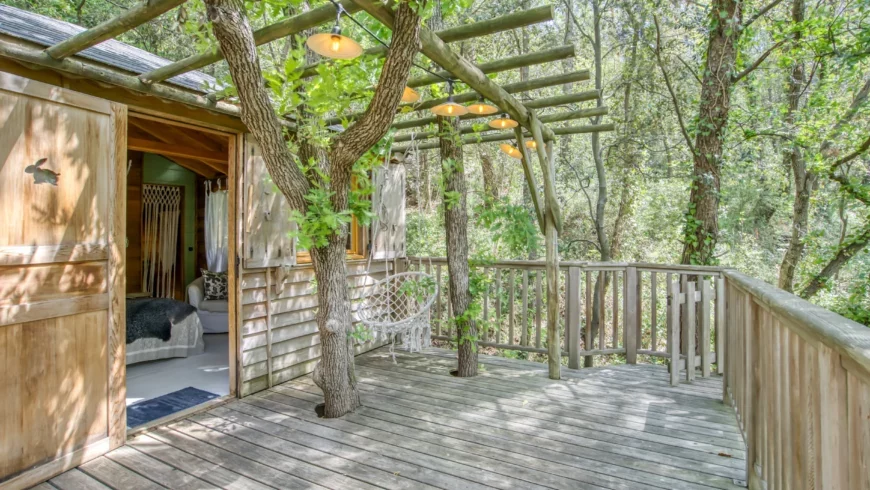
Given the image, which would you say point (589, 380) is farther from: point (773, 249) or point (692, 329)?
point (773, 249)

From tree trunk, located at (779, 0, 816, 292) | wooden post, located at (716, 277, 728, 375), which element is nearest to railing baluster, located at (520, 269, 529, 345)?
wooden post, located at (716, 277, 728, 375)

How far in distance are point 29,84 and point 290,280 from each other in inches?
84.8

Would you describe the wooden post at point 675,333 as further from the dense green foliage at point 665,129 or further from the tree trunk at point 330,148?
the tree trunk at point 330,148

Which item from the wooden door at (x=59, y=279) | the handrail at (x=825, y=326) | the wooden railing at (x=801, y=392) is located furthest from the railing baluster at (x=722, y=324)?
the wooden door at (x=59, y=279)

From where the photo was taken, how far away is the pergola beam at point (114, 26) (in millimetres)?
2051

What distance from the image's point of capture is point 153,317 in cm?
444

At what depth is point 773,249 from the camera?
960cm

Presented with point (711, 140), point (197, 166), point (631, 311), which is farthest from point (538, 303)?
point (197, 166)

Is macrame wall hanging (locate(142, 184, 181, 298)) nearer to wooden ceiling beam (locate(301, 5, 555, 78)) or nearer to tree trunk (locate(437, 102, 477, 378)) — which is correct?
tree trunk (locate(437, 102, 477, 378))

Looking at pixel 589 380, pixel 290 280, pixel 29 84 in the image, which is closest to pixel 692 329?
pixel 589 380

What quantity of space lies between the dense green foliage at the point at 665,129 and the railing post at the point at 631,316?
97 centimetres

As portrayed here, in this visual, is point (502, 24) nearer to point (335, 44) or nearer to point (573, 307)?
point (335, 44)

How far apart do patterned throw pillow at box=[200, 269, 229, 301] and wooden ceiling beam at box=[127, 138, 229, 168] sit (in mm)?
1546

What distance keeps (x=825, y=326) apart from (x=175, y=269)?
23.7 ft
